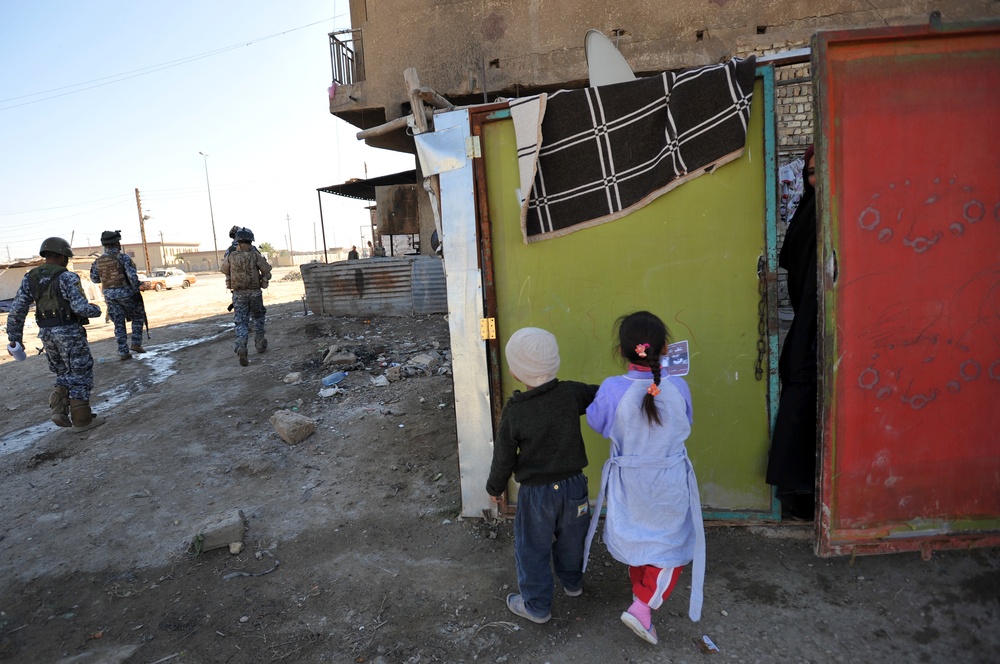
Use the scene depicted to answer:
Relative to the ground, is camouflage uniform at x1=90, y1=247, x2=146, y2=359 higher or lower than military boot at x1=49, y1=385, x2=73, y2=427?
higher

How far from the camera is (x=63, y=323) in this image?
213 inches

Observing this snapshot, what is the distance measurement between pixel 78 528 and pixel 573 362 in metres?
3.49

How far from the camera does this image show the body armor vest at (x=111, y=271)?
803 cm

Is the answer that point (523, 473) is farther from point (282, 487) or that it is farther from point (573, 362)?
point (282, 487)

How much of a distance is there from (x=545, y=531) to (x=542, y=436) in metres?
0.43

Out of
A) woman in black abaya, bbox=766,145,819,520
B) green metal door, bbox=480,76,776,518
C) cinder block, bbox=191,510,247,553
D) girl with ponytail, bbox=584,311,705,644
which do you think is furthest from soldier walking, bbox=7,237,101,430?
woman in black abaya, bbox=766,145,819,520

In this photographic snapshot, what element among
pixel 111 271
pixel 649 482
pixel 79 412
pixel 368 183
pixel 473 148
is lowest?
pixel 79 412

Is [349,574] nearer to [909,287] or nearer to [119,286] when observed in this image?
[909,287]

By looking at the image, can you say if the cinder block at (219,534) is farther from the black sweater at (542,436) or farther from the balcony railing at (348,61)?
the balcony railing at (348,61)

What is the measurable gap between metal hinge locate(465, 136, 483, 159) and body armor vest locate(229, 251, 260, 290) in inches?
227

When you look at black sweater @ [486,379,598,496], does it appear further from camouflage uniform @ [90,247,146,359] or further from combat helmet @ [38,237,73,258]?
camouflage uniform @ [90,247,146,359]

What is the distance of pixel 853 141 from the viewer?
8.15ft

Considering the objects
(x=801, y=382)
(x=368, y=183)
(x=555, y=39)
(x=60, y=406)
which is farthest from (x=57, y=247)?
(x=368, y=183)

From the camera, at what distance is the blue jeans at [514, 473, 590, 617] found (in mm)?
2377
